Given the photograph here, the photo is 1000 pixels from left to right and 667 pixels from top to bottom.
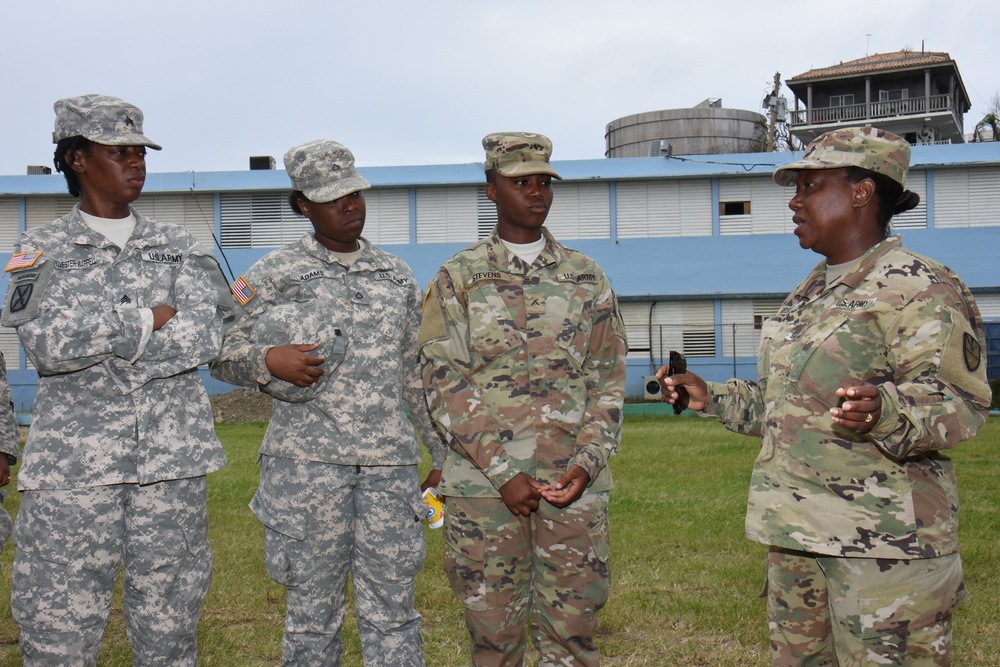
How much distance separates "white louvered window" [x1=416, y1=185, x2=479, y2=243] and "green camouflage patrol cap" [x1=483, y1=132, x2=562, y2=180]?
20.4m

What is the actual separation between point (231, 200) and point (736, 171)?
42.7 feet

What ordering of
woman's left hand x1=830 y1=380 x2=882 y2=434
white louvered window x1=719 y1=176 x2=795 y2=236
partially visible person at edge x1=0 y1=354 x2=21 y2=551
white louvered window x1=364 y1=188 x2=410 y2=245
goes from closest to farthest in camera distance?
woman's left hand x1=830 y1=380 x2=882 y2=434, partially visible person at edge x1=0 y1=354 x2=21 y2=551, white louvered window x1=719 y1=176 x2=795 y2=236, white louvered window x1=364 y1=188 x2=410 y2=245

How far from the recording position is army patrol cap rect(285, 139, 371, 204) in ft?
12.9

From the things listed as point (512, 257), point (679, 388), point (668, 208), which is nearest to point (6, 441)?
point (512, 257)

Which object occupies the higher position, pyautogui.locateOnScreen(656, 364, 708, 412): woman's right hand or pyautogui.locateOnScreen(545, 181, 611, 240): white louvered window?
pyautogui.locateOnScreen(545, 181, 611, 240): white louvered window

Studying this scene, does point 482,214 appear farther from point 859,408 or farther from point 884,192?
point 859,408

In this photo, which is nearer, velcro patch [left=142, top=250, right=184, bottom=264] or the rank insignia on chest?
the rank insignia on chest

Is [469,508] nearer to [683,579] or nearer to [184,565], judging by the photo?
[184,565]

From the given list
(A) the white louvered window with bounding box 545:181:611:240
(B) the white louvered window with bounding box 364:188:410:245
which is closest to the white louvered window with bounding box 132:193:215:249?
(B) the white louvered window with bounding box 364:188:410:245

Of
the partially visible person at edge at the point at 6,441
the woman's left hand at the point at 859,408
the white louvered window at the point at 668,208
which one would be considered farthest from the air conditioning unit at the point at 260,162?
the woman's left hand at the point at 859,408

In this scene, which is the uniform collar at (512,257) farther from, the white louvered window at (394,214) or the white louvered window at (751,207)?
the white louvered window at (751,207)

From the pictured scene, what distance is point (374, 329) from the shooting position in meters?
3.97

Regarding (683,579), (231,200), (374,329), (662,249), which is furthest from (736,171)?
(374,329)

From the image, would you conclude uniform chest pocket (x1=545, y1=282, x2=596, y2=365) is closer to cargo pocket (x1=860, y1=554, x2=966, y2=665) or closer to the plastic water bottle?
the plastic water bottle
